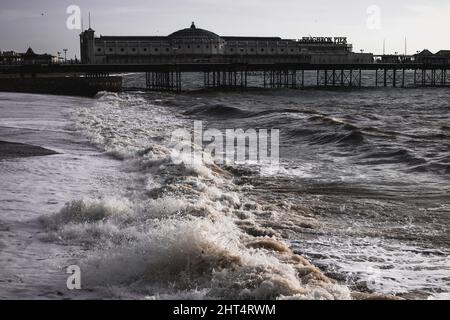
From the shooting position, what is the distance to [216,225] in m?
9.67

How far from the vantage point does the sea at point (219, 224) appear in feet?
23.6

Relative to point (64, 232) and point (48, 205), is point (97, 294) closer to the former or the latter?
point (64, 232)

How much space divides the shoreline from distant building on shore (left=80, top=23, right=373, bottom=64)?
228 feet

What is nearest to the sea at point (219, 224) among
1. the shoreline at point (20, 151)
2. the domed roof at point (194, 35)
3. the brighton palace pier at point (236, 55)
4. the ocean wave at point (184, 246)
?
the ocean wave at point (184, 246)

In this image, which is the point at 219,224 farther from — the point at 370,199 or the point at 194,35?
the point at 194,35

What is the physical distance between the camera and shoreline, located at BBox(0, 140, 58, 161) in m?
16.8

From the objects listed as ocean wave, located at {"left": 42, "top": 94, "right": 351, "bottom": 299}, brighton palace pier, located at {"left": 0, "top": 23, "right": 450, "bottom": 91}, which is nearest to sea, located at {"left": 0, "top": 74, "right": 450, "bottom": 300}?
ocean wave, located at {"left": 42, "top": 94, "right": 351, "bottom": 299}

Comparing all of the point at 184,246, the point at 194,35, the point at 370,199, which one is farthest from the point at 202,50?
the point at 184,246

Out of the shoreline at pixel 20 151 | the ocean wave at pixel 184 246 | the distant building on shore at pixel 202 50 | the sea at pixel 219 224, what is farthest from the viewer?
the distant building on shore at pixel 202 50

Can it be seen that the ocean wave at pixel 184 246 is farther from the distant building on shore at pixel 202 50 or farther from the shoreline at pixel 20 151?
the distant building on shore at pixel 202 50

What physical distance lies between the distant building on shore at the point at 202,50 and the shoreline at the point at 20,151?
69611 millimetres

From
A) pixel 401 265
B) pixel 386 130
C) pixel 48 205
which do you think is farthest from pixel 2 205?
pixel 386 130

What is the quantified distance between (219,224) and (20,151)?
32.8ft

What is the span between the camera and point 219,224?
985 cm
